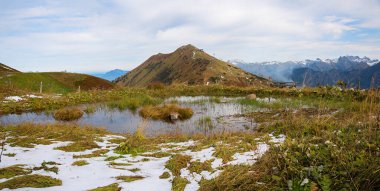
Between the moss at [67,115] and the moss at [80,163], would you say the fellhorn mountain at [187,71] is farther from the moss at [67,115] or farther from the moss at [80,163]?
the moss at [80,163]

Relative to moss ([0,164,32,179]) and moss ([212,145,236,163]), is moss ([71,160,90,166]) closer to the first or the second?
moss ([0,164,32,179])

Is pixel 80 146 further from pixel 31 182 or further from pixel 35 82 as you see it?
pixel 35 82

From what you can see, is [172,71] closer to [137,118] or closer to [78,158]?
[137,118]

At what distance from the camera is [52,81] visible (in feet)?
128

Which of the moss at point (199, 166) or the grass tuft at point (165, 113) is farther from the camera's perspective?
the grass tuft at point (165, 113)

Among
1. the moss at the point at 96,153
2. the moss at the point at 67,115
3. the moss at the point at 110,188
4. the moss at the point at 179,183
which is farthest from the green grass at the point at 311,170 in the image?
the moss at the point at 67,115

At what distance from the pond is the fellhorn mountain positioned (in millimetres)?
78276

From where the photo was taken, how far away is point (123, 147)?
8609 mm

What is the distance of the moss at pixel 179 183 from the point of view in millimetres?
5245

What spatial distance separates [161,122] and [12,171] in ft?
31.8

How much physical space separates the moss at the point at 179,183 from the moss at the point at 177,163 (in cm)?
44

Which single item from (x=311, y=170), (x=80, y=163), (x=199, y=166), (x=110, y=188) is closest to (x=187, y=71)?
(x=80, y=163)

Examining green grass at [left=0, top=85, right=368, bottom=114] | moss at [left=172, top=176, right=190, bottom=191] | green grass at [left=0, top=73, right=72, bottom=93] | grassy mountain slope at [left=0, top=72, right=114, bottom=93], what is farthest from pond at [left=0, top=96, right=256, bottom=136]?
green grass at [left=0, top=73, right=72, bottom=93]

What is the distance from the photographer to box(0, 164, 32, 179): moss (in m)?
5.90
